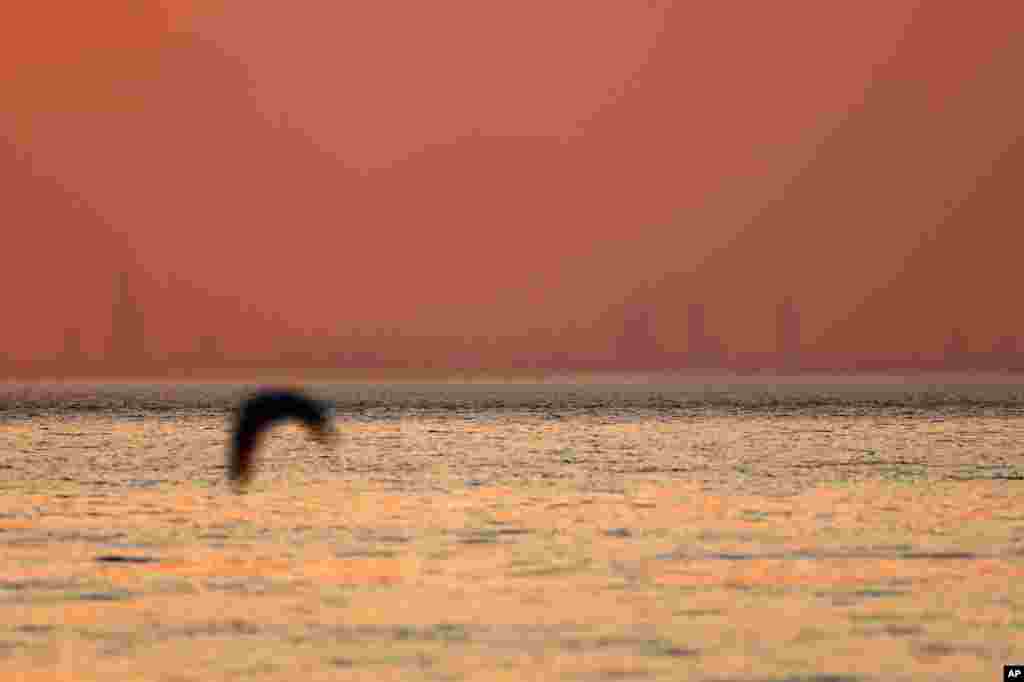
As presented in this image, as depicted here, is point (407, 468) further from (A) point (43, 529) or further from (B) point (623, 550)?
(B) point (623, 550)

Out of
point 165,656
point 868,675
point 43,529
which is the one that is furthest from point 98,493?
point 868,675

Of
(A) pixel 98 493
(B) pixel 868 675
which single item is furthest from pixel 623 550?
(A) pixel 98 493

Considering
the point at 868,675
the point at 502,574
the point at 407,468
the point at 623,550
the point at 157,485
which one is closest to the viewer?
the point at 868,675

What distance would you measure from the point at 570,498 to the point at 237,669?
34.4m

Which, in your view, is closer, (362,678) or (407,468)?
(362,678)

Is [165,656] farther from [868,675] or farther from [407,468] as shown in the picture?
[407,468]

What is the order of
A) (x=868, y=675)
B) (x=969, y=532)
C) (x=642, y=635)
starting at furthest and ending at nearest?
(x=969, y=532) < (x=642, y=635) < (x=868, y=675)

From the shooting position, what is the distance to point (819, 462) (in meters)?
88.1

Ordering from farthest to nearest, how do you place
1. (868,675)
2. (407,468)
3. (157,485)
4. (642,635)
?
1. (407,468)
2. (157,485)
3. (642,635)
4. (868,675)

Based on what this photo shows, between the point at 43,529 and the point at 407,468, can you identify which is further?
the point at 407,468

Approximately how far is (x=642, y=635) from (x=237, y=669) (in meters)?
7.68

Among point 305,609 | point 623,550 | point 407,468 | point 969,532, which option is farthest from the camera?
point 407,468

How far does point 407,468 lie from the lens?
83.5 metres

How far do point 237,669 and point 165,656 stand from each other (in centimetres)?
176
